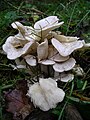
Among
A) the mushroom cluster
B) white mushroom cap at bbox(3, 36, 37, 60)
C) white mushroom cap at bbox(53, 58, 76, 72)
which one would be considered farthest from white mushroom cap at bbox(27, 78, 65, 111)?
white mushroom cap at bbox(3, 36, 37, 60)

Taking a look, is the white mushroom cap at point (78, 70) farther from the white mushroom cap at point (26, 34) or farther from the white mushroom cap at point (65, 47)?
the white mushroom cap at point (26, 34)

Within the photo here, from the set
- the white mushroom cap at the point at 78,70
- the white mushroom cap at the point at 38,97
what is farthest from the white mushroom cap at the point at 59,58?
the white mushroom cap at the point at 38,97

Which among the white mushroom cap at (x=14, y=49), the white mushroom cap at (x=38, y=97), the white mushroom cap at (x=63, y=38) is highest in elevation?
the white mushroom cap at (x=63, y=38)

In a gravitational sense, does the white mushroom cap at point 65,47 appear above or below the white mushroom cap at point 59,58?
above

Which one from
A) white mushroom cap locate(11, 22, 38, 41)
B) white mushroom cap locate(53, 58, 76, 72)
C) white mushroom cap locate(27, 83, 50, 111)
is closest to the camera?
white mushroom cap locate(27, 83, 50, 111)

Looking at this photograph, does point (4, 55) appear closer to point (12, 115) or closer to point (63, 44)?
point (63, 44)

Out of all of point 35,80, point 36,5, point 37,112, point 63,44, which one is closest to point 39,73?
point 35,80

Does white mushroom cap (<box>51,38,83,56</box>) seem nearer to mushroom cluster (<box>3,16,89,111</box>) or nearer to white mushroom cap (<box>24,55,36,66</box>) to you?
mushroom cluster (<box>3,16,89,111</box>)

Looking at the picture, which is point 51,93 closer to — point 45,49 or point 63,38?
point 45,49
